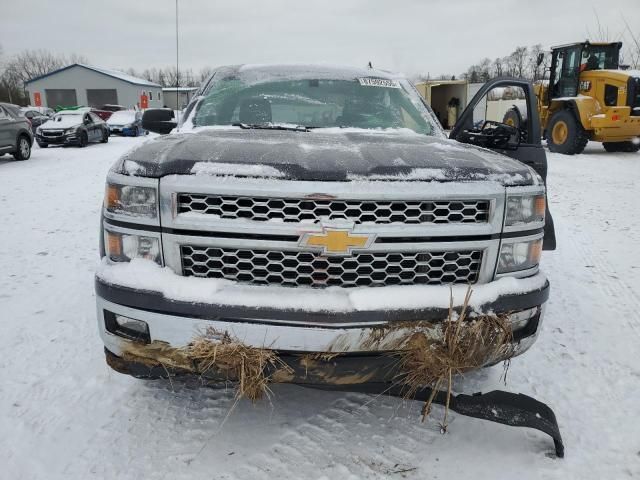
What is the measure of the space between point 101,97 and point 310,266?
59.0 m

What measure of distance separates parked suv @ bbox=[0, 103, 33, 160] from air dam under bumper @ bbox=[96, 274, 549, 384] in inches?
518

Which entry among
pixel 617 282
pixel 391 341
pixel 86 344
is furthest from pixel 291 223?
pixel 617 282

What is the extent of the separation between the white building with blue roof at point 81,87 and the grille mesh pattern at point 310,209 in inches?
2178

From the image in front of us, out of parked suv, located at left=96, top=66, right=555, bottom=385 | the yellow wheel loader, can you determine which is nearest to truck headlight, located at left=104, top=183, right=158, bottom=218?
parked suv, located at left=96, top=66, right=555, bottom=385

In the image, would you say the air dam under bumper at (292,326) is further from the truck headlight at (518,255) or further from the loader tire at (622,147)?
the loader tire at (622,147)

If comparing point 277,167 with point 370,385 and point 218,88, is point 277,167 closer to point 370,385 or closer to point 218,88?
point 370,385

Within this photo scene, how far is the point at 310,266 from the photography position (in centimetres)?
198

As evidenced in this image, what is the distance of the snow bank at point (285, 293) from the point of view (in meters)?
1.89

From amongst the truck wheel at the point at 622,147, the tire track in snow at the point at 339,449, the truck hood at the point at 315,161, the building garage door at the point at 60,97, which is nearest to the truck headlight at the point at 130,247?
the truck hood at the point at 315,161

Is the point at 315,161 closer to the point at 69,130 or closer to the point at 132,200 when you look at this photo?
the point at 132,200

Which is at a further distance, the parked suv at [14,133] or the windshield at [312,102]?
the parked suv at [14,133]

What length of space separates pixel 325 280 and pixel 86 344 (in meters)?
1.94

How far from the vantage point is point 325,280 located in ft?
6.61

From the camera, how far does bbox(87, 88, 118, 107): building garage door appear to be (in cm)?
5316
